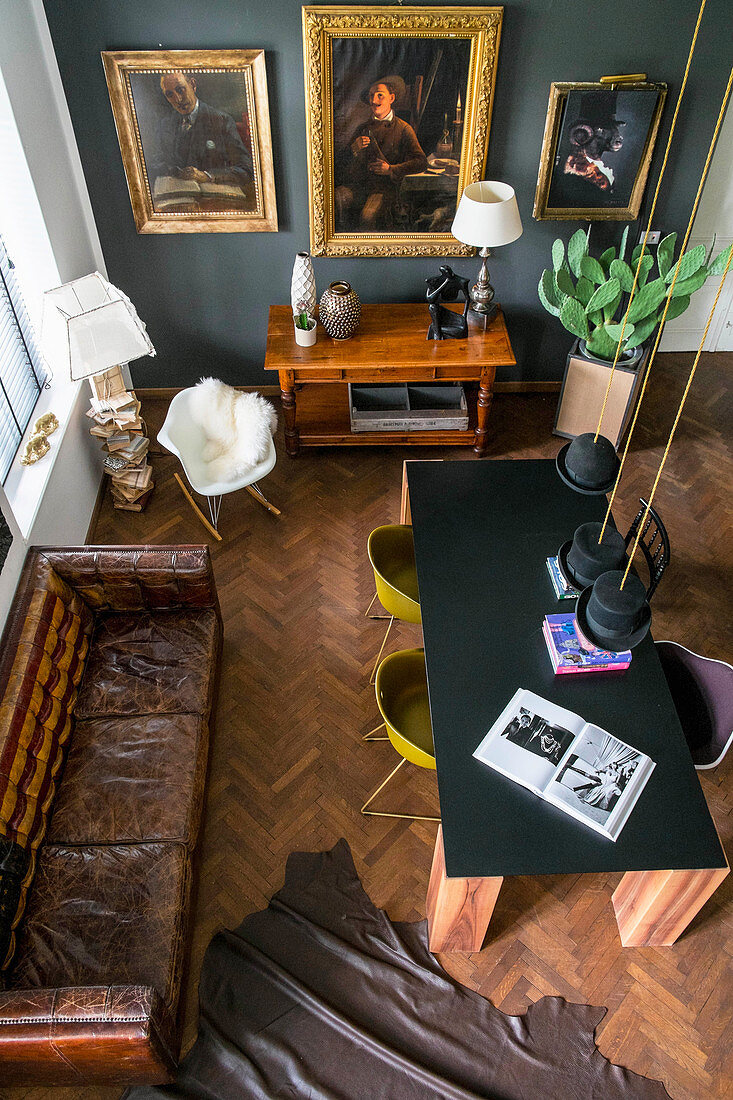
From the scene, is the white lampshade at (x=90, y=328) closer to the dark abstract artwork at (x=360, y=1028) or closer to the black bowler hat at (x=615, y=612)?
the dark abstract artwork at (x=360, y=1028)

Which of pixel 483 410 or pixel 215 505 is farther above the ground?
pixel 483 410

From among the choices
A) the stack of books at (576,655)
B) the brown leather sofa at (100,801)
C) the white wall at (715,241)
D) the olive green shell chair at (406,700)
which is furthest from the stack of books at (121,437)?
the white wall at (715,241)

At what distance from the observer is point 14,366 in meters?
4.00

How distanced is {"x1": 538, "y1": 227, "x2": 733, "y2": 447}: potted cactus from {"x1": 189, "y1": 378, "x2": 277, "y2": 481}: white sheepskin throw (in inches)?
68.2

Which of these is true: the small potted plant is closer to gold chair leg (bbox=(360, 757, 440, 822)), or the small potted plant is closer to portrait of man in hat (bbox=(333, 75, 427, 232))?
portrait of man in hat (bbox=(333, 75, 427, 232))

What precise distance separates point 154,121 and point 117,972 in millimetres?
4071

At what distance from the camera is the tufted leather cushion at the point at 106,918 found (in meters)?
2.59

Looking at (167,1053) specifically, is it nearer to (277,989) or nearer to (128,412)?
(277,989)

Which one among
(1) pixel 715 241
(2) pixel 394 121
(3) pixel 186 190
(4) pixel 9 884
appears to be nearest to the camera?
(4) pixel 9 884

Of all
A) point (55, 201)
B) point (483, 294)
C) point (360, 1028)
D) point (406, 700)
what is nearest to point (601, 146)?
point (483, 294)

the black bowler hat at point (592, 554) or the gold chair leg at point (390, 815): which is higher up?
the black bowler hat at point (592, 554)

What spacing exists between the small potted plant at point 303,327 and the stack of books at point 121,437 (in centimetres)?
100

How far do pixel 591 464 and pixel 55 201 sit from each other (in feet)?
10.7

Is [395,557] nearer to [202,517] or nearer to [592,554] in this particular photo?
[202,517]
